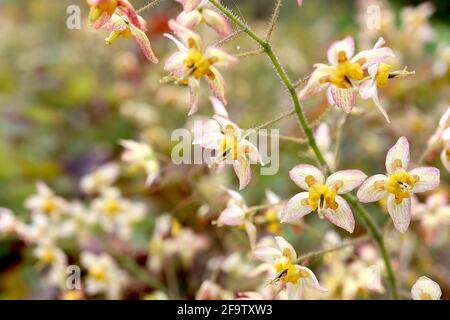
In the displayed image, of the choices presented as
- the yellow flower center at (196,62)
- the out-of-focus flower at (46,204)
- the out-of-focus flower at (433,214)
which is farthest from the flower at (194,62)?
the out-of-focus flower at (46,204)

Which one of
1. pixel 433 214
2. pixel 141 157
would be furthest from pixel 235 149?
pixel 433 214

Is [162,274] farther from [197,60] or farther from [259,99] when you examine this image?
[259,99]

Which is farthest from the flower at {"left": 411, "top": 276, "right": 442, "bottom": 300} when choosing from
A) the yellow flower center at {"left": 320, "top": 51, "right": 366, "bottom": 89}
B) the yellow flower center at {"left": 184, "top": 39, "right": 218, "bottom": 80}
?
the yellow flower center at {"left": 184, "top": 39, "right": 218, "bottom": 80}

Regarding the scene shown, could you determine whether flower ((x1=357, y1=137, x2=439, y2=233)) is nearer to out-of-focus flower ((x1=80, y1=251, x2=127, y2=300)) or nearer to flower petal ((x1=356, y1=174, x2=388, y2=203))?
flower petal ((x1=356, y1=174, x2=388, y2=203))

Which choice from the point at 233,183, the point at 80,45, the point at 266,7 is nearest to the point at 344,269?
the point at 233,183

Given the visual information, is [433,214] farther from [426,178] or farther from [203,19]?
A: [203,19]
